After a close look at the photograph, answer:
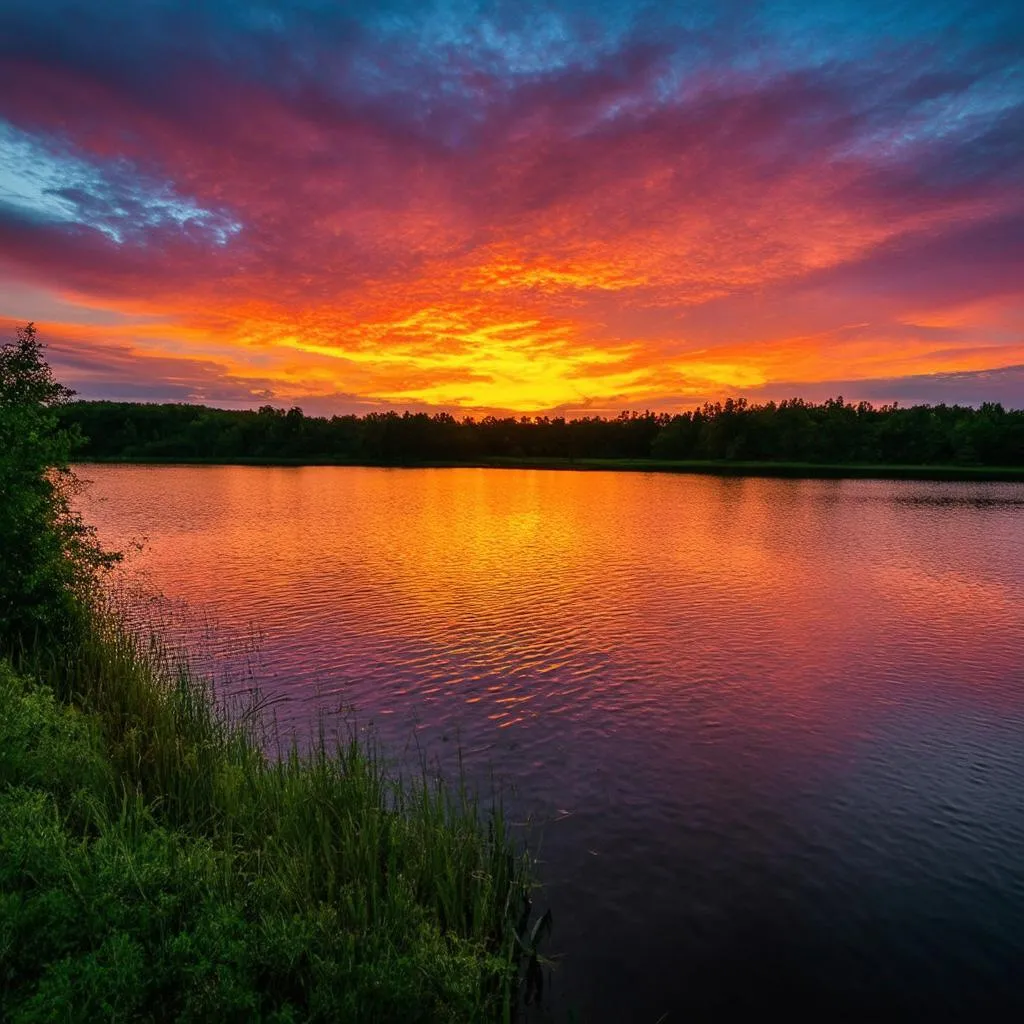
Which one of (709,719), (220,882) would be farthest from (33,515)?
(709,719)

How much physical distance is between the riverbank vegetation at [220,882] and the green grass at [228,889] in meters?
0.03

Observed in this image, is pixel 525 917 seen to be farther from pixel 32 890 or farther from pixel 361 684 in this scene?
pixel 361 684

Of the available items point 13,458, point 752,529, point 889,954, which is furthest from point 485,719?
point 752,529

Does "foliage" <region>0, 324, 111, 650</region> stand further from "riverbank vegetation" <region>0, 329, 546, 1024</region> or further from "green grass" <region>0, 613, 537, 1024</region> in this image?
"green grass" <region>0, 613, 537, 1024</region>

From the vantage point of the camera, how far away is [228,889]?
1034cm

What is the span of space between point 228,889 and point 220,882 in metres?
0.45

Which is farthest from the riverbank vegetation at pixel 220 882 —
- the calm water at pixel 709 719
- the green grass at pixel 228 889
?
the calm water at pixel 709 719

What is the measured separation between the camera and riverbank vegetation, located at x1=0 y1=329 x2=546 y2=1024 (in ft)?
27.3

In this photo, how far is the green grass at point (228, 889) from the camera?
8281 millimetres

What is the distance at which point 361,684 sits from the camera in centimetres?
2542

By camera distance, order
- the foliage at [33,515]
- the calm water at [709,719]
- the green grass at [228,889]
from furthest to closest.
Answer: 1. the foliage at [33,515]
2. the calm water at [709,719]
3. the green grass at [228,889]

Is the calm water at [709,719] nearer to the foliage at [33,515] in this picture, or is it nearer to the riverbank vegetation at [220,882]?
the riverbank vegetation at [220,882]

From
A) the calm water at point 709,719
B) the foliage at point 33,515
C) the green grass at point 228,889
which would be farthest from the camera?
the foliage at point 33,515

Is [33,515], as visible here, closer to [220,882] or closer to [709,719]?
[220,882]
